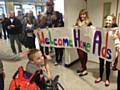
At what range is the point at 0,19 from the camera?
7.04 m

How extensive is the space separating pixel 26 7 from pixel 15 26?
344 centimetres

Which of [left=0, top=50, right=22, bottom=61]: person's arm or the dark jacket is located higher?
the dark jacket

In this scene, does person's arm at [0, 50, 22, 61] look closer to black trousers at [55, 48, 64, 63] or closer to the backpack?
black trousers at [55, 48, 64, 63]

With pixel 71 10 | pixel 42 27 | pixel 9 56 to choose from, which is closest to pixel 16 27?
pixel 9 56

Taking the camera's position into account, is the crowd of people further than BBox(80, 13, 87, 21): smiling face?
No

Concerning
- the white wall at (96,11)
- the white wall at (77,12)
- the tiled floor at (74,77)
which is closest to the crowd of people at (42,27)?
the tiled floor at (74,77)

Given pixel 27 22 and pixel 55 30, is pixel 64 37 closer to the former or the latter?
pixel 55 30

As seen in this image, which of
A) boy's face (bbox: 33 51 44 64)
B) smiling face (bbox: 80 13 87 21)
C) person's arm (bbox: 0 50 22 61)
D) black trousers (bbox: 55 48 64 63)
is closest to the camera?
boy's face (bbox: 33 51 44 64)

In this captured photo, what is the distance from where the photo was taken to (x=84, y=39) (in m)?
3.14

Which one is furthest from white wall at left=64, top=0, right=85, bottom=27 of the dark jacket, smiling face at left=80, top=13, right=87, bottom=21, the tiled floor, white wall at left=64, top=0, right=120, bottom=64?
the dark jacket

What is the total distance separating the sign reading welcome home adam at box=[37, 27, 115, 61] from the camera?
107 inches

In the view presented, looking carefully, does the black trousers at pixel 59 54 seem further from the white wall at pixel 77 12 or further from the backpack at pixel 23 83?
the backpack at pixel 23 83

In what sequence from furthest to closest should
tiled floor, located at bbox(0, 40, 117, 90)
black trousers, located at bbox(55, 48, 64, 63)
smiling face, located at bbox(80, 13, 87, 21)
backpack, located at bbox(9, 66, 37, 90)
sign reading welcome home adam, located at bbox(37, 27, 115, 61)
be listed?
black trousers, located at bbox(55, 48, 64, 63), smiling face, located at bbox(80, 13, 87, 21), tiled floor, located at bbox(0, 40, 117, 90), sign reading welcome home adam, located at bbox(37, 27, 115, 61), backpack, located at bbox(9, 66, 37, 90)

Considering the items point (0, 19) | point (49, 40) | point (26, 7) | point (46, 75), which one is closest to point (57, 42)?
point (49, 40)
